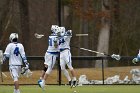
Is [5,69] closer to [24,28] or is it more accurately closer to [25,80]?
[25,80]

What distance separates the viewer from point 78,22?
56219 millimetres

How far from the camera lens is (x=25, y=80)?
30078 millimetres

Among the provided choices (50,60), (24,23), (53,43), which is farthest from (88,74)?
(24,23)

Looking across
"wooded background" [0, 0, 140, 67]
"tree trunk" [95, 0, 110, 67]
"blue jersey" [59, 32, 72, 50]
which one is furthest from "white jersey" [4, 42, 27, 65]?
"wooded background" [0, 0, 140, 67]

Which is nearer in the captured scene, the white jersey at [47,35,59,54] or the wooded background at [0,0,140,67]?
the white jersey at [47,35,59,54]

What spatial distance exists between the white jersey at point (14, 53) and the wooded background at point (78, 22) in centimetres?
2276

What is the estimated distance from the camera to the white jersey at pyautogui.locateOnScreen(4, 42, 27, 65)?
2047 centimetres

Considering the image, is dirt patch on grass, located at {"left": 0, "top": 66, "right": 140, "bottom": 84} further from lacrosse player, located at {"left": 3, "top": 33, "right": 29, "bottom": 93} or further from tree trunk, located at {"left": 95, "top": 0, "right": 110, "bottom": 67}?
tree trunk, located at {"left": 95, "top": 0, "right": 110, "bottom": 67}

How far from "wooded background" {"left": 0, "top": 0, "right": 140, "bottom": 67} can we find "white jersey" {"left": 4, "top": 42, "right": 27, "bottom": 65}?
22764 mm

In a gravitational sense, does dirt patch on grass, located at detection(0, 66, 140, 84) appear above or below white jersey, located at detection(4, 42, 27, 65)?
below

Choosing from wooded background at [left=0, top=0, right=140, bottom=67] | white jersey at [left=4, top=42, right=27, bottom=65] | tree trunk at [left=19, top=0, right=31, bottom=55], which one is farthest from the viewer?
tree trunk at [left=19, top=0, right=31, bottom=55]

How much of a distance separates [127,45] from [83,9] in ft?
45.6

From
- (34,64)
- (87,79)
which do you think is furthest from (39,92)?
(34,64)

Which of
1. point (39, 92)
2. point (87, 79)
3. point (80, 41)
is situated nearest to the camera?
point (39, 92)
